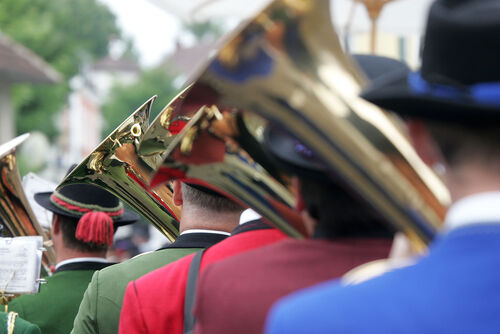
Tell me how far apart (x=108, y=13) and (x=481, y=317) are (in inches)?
2368

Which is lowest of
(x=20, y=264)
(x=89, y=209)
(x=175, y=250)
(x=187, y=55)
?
(x=187, y=55)

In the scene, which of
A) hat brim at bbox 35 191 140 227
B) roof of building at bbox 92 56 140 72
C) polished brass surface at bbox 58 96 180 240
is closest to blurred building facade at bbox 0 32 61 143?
hat brim at bbox 35 191 140 227

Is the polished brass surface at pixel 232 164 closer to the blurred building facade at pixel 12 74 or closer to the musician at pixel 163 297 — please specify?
the musician at pixel 163 297

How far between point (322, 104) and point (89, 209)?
2732 mm

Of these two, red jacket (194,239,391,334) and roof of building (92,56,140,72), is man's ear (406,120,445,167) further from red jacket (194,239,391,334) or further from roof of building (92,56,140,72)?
roof of building (92,56,140,72)

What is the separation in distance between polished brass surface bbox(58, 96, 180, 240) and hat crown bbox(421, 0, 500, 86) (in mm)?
2092

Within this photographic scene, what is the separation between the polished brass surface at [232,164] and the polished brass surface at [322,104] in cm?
30

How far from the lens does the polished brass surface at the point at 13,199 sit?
13.6ft

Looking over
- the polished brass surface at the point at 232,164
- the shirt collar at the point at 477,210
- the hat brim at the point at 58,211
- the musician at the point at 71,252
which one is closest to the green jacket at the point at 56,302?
the musician at the point at 71,252

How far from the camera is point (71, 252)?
3.90 m

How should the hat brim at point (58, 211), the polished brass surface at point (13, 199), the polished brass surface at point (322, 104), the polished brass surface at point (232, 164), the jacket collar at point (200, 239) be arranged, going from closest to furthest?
1. the polished brass surface at point (322, 104)
2. the polished brass surface at point (232, 164)
3. the jacket collar at point (200, 239)
4. the hat brim at point (58, 211)
5. the polished brass surface at point (13, 199)

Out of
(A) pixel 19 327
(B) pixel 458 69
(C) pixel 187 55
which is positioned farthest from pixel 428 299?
(C) pixel 187 55

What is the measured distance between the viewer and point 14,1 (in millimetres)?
26000

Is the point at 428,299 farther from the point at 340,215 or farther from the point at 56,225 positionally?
the point at 56,225
